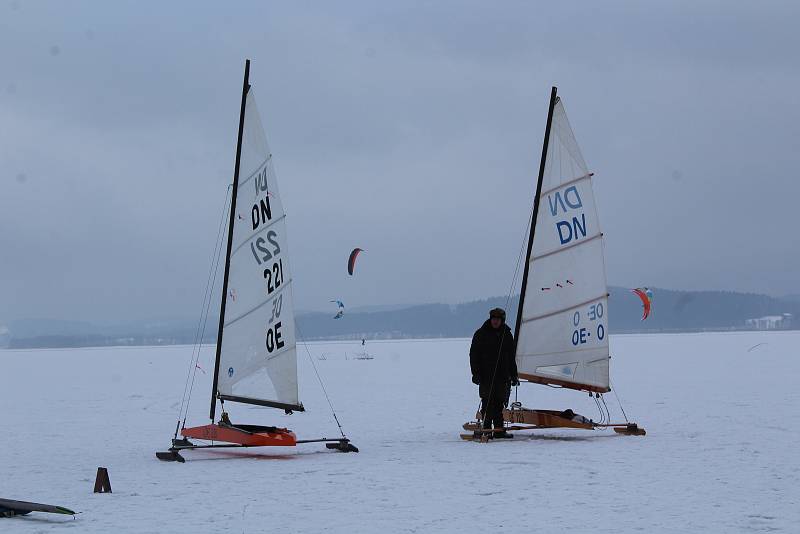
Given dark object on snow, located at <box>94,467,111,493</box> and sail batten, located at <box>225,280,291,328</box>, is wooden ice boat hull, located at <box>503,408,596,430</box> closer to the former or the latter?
sail batten, located at <box>225,280,291,328</box>

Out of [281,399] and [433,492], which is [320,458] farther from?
[433,492]

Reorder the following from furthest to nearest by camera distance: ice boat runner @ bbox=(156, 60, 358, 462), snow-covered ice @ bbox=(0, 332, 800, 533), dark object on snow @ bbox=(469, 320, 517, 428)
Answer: dark object on snow @ bbox=(469, 320, 517, 428) < ice boat runner @ bbox=(156, 60, 358, 462) < snow-covered ice @ bbox=(0, 332, 800, 533)

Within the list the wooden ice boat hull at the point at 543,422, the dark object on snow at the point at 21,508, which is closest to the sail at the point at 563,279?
the wooden ice boat hull at the point at 543,422

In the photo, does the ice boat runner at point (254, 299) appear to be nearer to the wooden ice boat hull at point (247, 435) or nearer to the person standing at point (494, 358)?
the wooden ice boat hull at point (247, 435)

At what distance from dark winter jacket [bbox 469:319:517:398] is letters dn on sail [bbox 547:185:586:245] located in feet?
5.01

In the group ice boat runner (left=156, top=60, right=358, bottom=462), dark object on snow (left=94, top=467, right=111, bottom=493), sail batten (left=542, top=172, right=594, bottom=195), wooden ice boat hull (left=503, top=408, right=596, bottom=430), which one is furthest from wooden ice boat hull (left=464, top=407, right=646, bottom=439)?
dark object on snow (left=94, top=467, right=111, bottom=493)

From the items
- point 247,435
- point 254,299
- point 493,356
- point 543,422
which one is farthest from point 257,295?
point 543,422

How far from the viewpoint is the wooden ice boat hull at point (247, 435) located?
11.5m

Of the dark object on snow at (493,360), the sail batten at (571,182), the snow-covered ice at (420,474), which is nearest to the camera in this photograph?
the snow-covered ice at (420,474)

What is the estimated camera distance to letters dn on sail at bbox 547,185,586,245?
43.8ft

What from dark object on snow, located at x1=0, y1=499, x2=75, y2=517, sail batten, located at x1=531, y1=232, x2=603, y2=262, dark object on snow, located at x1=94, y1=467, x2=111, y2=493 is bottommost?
dark object on snow, located at x1=0, y1=499, x2=75, y2=517

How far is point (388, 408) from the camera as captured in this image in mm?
18500

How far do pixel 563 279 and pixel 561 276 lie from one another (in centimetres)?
5

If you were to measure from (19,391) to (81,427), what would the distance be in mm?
12313
